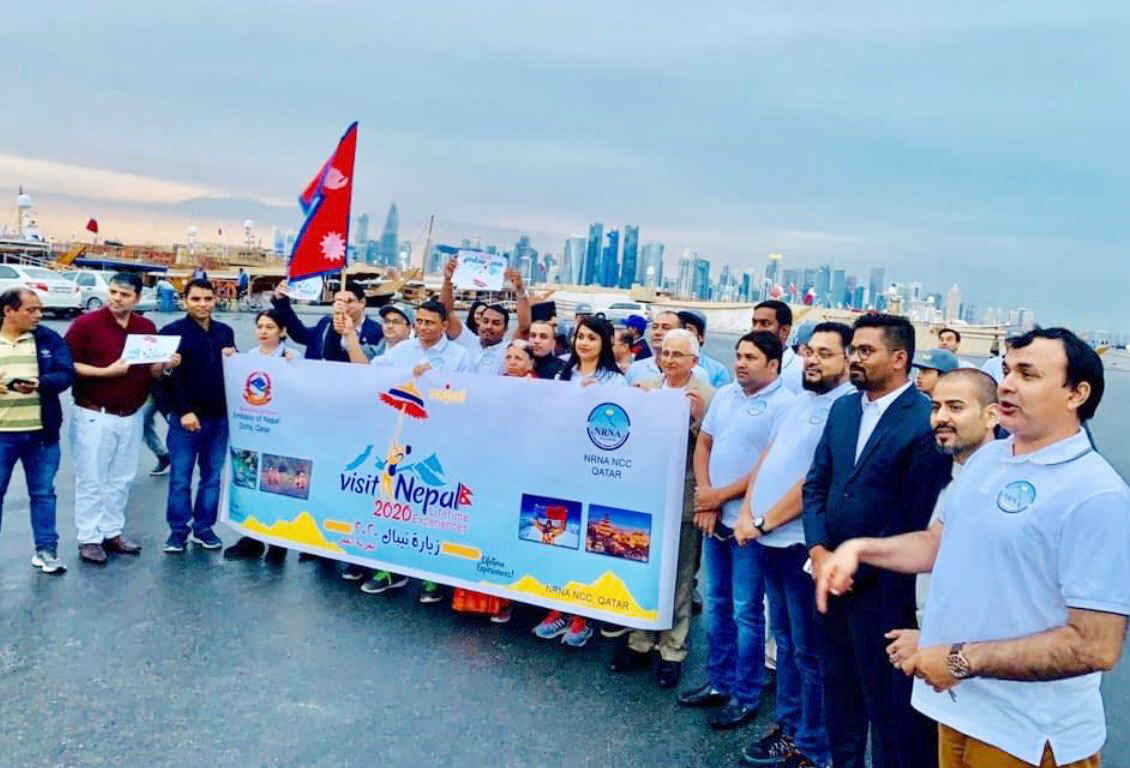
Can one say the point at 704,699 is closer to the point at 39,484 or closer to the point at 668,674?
the point at 668,674

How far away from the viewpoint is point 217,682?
401 cm

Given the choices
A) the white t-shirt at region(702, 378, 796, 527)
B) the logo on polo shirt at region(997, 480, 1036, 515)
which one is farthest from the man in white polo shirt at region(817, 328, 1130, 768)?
the white t-shirt at region(702, 378, 796, 527)

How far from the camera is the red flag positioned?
659 centimetres

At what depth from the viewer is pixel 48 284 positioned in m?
25.6

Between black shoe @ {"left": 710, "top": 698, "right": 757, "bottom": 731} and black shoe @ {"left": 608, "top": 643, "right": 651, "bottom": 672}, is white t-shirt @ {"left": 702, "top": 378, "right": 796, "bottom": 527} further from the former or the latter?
black shoe @ {"left": 608, "top": 643, "right": 651, "bottom": 672}

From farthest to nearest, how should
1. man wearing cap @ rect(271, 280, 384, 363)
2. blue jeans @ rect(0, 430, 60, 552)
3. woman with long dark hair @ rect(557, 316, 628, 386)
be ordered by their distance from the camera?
1. man wearing cap @ rect(271, 280, 384, 363)
2. blue jeans @ rect(0, 430, 60, 552)
3. woman with long dark hair @ rect(557, 316, 628, 386)

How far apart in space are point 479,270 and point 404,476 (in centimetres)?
287

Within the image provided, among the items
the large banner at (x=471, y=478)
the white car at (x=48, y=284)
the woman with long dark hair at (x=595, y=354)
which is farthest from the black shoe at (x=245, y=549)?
the white car at (x=48, y=284)

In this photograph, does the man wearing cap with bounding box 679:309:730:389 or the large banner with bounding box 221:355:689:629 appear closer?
the large banner with bounding box 221:355:689:629

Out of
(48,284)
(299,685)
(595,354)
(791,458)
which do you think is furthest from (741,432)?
(48,284)

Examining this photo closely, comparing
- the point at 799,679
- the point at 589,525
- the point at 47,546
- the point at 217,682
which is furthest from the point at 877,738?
the point at 47,546

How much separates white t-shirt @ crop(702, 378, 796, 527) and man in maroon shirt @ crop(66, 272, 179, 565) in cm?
393

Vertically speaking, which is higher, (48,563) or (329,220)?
(329,220)

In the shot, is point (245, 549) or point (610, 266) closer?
point (245, 549)
